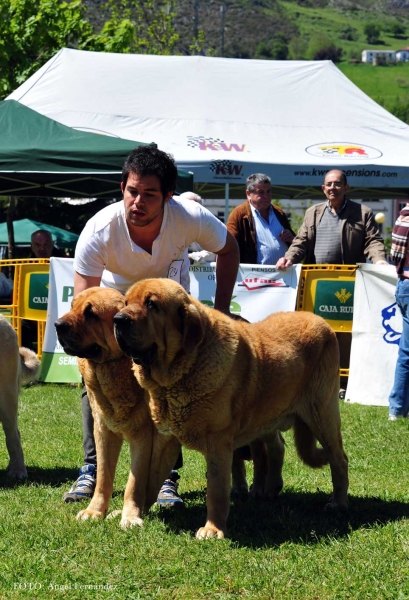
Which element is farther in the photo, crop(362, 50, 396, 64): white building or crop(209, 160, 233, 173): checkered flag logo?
crop(362, 50, 396, 64): white building

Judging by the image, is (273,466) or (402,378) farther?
(402,378)

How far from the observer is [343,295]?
29.3 ft

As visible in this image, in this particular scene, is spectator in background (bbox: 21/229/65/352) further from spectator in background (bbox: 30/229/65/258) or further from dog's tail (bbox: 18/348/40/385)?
dog's tail (bbox: 18/348/40/385)

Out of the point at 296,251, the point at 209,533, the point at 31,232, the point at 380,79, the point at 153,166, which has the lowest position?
the point at 380,79

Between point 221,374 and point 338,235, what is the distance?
515cm

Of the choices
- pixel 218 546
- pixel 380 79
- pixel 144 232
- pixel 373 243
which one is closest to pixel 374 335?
pixel 373 243

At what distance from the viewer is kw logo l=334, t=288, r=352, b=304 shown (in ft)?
29.3

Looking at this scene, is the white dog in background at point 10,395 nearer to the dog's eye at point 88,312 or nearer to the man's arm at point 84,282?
the man's arm at point 84,282

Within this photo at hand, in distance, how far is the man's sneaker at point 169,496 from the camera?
465cm

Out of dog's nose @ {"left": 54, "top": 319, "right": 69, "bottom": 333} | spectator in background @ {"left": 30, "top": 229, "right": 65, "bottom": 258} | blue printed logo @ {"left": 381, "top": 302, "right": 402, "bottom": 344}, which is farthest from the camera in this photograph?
spectator in background @ {"left": 30, "top": 229, "right": 65, "bottom": 258}

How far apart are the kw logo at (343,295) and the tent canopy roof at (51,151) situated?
2.45 metres

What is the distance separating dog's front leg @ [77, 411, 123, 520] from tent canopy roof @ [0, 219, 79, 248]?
Result: 13.2 metres

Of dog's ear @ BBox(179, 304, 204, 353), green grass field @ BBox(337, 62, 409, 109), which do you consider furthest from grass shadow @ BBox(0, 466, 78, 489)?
green grass field @ BBox(337, 62, 409, 109)

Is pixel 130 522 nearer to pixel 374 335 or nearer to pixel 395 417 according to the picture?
pixel 395 417
